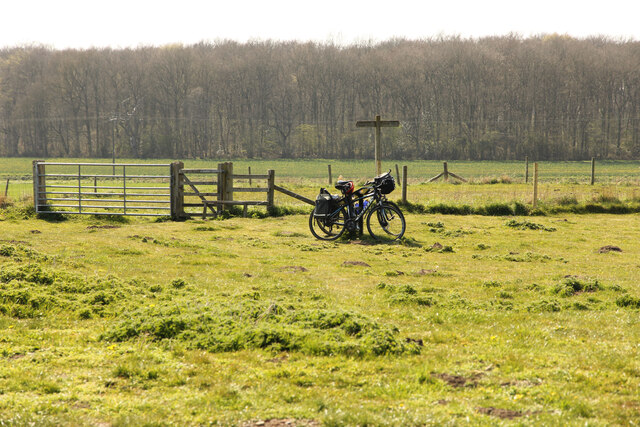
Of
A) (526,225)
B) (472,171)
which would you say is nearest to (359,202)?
(526,225)

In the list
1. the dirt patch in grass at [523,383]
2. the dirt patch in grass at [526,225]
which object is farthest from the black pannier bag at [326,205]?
the dirt patch in grass at [523,383]

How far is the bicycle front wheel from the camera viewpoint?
14945 mm

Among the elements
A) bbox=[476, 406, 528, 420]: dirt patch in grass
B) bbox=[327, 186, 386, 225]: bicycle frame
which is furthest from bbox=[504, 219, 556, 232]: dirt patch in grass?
bbox=[476, 406, 528, 420]: dirt patch in grass

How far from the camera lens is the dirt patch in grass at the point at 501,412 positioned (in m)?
4.52

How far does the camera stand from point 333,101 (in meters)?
93.4

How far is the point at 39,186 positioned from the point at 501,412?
1809 centimetres

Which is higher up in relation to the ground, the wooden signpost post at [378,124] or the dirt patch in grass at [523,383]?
the wooden signpost post at [378,124]

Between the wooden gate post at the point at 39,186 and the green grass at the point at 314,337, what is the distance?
715cm

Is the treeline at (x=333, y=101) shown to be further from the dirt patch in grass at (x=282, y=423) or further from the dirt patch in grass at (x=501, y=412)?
the dirt patch in grass at (x=282, y=423)

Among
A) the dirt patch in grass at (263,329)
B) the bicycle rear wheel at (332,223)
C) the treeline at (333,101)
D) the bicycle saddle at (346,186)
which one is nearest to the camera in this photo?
the dirt patch in grass at (263,329)

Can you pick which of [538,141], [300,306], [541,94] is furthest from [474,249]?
[541,94]

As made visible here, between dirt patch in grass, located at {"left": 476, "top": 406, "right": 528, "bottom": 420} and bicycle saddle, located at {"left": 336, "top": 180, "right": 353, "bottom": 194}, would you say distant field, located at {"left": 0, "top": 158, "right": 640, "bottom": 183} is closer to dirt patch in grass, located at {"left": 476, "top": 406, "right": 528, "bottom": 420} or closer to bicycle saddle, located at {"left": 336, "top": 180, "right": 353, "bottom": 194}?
bicycle saddle, located at {"left": 336, "top": 180, "right": 353, "bottom": 194}

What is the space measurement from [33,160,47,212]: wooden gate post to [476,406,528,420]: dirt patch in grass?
1763 cm

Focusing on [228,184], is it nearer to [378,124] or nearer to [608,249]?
[378,124]
